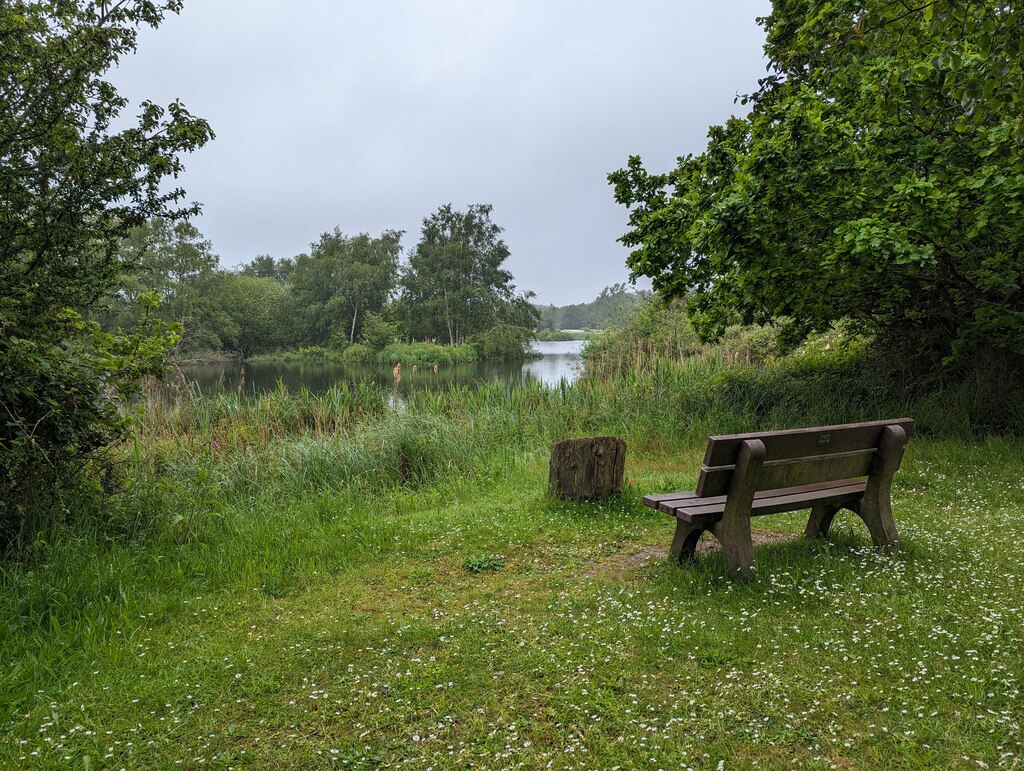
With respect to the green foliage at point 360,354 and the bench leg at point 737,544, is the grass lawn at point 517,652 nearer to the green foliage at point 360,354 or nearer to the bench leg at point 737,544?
the bench leg at point 737,544

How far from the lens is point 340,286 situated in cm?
6281

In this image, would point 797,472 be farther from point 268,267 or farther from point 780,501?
point 268,267

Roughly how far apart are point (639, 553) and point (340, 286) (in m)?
62.4

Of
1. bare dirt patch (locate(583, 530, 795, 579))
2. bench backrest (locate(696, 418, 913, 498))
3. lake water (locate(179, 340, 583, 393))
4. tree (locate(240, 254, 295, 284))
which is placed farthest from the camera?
tree (locate(240, 254, 295, 284))

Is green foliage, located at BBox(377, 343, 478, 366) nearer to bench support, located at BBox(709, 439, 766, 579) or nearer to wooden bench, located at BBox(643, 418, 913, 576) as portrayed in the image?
wooden bench, located at BBox(643, 418, 913, 576)

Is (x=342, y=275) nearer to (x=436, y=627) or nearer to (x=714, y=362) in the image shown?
(x=714, y=362)

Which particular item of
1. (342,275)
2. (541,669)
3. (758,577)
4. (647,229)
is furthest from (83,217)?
(342,275)

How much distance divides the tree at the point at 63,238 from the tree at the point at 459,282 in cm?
5322

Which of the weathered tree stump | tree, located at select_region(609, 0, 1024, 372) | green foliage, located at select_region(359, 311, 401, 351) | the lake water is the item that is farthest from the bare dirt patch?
green foliage, located at select_region(359, 311, 401, 351)

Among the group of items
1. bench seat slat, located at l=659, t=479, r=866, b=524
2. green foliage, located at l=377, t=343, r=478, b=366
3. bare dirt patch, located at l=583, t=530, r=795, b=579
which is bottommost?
bare dirt patch, located at l=583, t=530, r=795, b=579

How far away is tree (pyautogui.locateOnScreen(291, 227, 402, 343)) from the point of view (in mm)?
61438

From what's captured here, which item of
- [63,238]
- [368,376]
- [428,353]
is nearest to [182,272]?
[428,353]

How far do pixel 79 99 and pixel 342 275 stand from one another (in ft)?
194

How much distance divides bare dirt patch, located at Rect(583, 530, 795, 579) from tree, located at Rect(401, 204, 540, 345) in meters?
53.9
